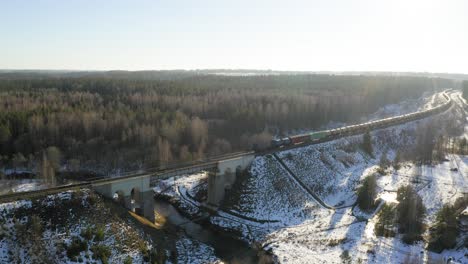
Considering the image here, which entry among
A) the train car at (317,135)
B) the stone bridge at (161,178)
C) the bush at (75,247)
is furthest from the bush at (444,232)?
the bush at (75,247)

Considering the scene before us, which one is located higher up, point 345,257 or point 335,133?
point 335,133

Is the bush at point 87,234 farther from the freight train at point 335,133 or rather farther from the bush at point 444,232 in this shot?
the freight train at point 335,133

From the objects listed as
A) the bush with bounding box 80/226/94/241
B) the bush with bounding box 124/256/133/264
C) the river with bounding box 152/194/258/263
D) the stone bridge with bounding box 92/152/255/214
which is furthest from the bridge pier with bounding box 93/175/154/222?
the bush with bounding box 124/256/133/264

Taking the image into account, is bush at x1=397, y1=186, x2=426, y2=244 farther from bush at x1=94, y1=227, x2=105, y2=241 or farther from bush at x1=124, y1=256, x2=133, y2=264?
bush at x1=94, y1=227, x2=105, y2=241

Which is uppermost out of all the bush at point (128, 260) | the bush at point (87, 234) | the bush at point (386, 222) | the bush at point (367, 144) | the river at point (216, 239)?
the bush at point (367, 144)

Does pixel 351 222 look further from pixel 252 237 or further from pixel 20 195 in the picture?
pixel 20 195

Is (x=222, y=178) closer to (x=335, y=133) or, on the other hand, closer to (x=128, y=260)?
(x=128, y=260)

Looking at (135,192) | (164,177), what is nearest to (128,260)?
(135,192)
